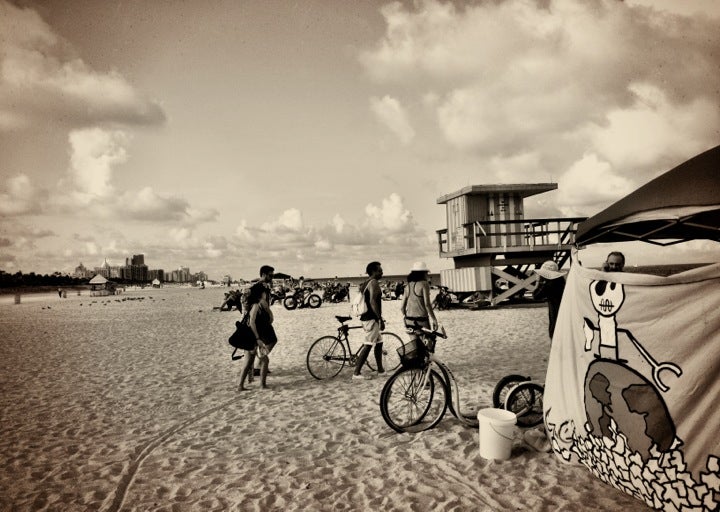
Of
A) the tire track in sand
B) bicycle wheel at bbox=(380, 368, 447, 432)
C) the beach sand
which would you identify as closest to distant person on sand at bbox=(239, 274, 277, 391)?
the beach sand

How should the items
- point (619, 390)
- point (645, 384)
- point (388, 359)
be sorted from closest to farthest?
1. point (645, 384)
2. point (619, 390)
3. point (388, 359)

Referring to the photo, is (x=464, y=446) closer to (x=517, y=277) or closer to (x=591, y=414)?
(x=591, y=414)

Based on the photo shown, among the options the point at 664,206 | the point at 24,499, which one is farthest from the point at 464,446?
the point at 24,499

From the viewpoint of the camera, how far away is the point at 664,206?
12.5ft

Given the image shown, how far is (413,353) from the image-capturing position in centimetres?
536

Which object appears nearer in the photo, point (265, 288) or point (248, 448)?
point (248, 448)

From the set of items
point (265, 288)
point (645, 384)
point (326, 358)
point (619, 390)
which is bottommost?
point (326, 358)

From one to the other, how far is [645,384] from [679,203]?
5.08ft

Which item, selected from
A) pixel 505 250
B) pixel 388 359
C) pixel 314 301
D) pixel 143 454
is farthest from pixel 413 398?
pixel 314 301

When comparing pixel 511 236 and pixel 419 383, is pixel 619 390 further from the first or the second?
pixel 511 236

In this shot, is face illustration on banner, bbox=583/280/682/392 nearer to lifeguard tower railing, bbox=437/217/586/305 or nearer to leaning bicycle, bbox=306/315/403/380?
leaning bicycle, bbox=306/315/403/380

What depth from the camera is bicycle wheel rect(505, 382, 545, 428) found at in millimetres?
5457

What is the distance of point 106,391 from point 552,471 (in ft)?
25.9

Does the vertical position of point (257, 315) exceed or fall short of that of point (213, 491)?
it exceeds it
